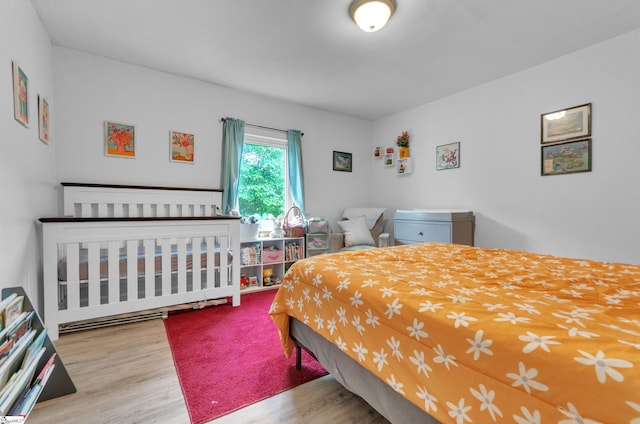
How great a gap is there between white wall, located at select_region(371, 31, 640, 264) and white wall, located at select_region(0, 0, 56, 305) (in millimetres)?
4055

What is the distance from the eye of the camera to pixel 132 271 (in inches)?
92.5

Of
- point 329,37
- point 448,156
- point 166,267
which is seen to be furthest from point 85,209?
point 448,156

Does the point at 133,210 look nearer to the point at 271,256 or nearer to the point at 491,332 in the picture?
the point at 271,256

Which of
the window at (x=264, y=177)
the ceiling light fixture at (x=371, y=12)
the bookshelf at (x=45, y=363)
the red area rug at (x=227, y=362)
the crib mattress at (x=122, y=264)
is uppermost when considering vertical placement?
the ceiling light fixture at (x=371, y=12)

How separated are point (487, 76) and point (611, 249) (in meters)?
2.10

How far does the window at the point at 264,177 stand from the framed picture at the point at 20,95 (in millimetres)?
1985

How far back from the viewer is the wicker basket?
11.9 ft

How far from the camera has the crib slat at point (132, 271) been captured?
2328mm

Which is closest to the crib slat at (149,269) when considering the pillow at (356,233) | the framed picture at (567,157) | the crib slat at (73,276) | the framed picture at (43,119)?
the crib slat at (73,276)

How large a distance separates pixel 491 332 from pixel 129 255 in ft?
8.57

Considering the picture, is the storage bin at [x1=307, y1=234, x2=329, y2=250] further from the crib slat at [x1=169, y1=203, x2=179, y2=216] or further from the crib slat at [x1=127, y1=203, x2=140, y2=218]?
the crib slat at [x1=127, y1=203, x2=140, y2=218]

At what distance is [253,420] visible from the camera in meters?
1.30

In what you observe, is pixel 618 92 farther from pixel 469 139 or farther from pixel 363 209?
pixel 363 209

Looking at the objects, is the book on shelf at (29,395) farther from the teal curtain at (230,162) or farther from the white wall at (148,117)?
the teal curtain at (230,162)
